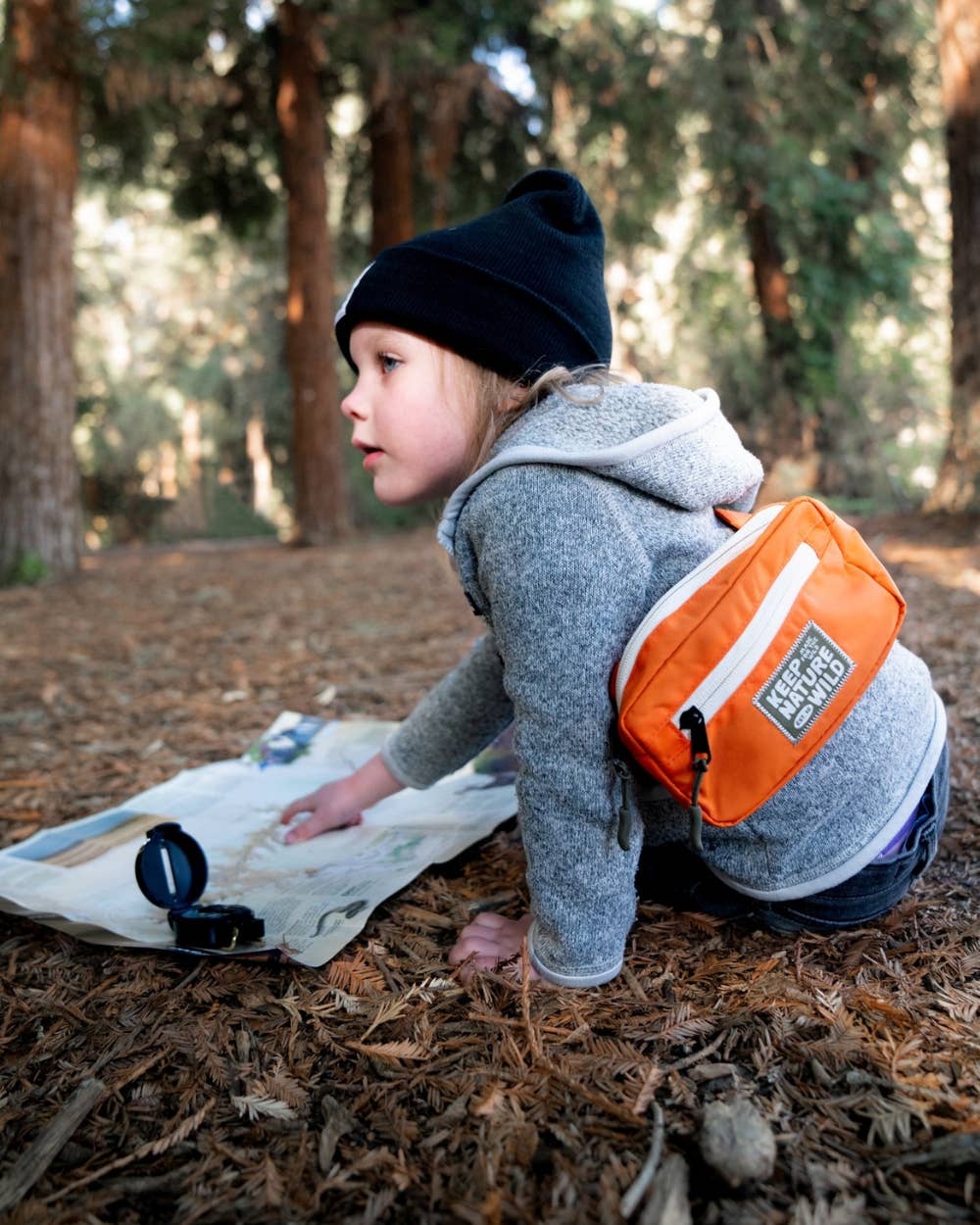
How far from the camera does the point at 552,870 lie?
3.92 feet

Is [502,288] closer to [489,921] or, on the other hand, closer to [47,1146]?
[489,921]

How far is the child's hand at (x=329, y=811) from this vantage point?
1.84 meters

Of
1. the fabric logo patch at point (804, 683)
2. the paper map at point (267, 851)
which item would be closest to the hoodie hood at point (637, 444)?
the fabric logo patch at point (804, 683)

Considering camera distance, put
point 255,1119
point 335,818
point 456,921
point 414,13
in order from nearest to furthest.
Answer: point 255,1119 → point 456,921 → point 335,818 → point 414,13

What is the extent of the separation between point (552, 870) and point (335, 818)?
0.77 m

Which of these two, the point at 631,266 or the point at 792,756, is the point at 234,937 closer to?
the point at 792,756

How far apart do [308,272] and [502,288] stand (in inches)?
268

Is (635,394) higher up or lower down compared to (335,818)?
higher up

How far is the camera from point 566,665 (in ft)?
3.83

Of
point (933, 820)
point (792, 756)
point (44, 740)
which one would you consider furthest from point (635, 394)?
point (44, 740)

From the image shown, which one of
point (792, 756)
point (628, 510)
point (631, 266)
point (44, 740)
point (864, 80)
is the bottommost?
point (44, 740)

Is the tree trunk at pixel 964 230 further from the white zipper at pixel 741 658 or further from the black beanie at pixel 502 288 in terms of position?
the white zipper at pixel 741 658

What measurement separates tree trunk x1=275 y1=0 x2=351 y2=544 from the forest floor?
6210mm

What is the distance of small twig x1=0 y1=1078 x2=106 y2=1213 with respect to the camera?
965 mm
